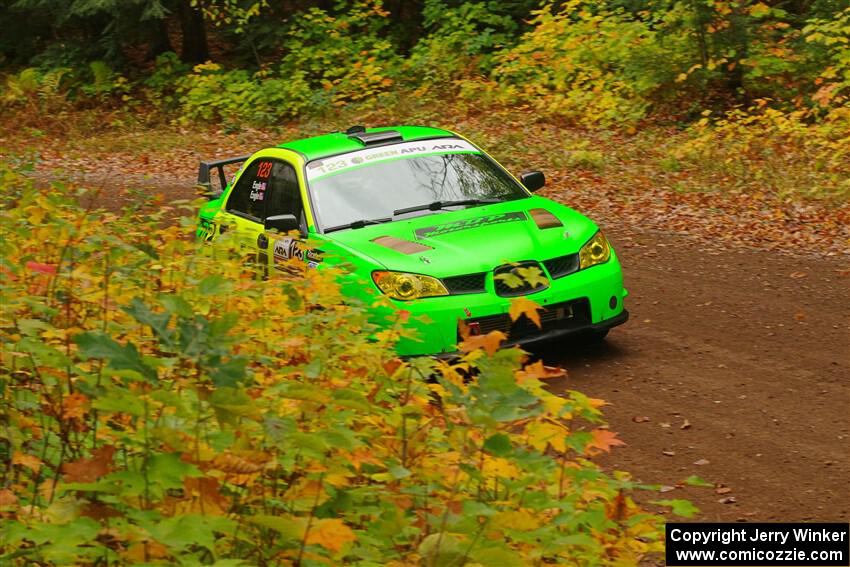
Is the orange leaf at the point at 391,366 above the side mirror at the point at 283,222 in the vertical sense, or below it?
above

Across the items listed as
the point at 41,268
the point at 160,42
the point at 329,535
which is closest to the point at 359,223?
the point at 41,268

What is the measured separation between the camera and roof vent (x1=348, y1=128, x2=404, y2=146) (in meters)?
9.37

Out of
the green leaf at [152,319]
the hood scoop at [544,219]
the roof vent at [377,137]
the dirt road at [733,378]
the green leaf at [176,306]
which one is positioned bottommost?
the dirt road at [733,378]

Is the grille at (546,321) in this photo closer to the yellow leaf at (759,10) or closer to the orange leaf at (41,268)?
the orange leaf at (41,268)

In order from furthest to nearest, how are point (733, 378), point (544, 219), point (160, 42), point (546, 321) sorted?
point (160, 42), point (544, 219), point (546, 321), point (733, 378)

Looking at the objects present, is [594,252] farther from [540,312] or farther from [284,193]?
[284,193]

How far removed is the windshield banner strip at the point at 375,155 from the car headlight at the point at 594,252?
1651 mm

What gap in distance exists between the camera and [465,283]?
7.79 meters

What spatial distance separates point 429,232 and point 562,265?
3.32ft

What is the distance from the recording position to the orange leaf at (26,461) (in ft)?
11.9

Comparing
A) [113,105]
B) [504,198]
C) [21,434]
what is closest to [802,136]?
[504,198]

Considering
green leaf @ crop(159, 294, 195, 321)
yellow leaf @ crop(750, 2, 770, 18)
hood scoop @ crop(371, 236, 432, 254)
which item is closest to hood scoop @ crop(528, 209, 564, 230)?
hood scoop @ crop(371, 236, 432, 254)

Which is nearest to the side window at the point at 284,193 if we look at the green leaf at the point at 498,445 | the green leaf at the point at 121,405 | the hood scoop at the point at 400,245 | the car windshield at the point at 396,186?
the car windshield at the point at 396,186

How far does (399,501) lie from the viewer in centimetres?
387
